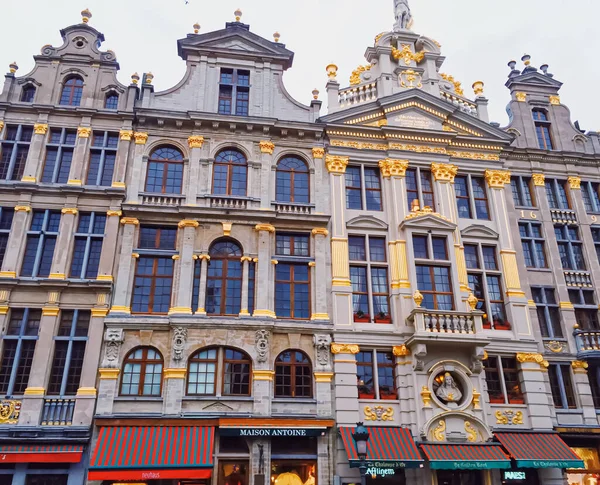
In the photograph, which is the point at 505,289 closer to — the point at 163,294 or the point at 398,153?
the point at 398,153

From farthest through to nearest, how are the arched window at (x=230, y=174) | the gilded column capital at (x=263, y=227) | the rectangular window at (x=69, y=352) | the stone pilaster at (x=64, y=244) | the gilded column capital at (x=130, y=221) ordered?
the arched window at (x=230, y=174) < the gilded column capital at (x=263, y=227) < the gilded column capital at (x=130, y=221) < the stone pilaster at (x=64, y=244) < the rectangular window at (x=69, y=352)

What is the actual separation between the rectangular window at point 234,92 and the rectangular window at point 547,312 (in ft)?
57.1

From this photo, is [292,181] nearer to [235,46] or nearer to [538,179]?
[235,46]

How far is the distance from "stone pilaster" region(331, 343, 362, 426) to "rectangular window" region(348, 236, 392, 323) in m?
1.63

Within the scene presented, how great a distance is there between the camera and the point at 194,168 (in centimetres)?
2402

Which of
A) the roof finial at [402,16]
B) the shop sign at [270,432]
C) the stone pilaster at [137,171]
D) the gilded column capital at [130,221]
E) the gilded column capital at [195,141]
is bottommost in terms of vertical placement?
the shop sign at [270,432]

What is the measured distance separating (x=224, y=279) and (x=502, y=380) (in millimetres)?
13380

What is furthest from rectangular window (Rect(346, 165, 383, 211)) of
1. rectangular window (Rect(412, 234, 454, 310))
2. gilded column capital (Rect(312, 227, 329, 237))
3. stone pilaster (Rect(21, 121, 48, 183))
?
stone pilaster (Rect(21, 121, 48, 183))

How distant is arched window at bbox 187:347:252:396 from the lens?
806 inches

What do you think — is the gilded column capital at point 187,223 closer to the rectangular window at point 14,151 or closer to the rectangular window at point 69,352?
the rectangular window at point 69,352

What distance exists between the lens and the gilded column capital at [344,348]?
71.3ft

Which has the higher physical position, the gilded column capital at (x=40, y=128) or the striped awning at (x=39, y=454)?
the gilded column capital at (x=40, y=128)

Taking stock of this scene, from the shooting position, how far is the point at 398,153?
26.2 meters

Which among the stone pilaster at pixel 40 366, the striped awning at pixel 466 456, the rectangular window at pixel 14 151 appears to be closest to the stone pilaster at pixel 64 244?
the stone pilaster at pixel 40 366
